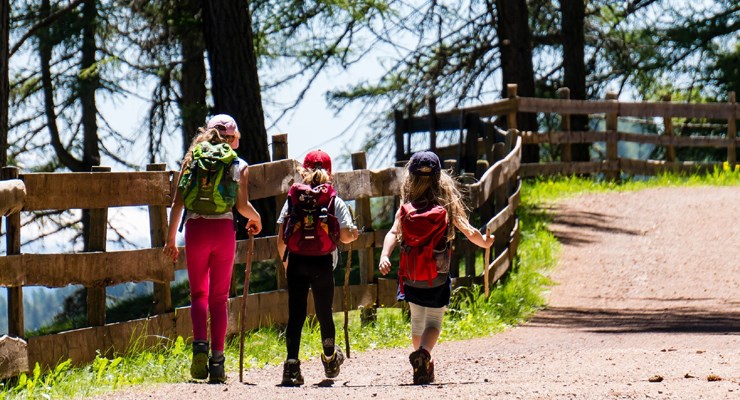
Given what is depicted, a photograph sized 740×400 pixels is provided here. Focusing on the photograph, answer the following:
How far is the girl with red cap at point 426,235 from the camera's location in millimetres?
7449

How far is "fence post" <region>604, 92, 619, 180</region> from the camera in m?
20.9

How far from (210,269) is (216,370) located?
63cm

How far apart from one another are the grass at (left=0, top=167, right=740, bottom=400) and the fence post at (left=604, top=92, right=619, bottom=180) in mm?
3476

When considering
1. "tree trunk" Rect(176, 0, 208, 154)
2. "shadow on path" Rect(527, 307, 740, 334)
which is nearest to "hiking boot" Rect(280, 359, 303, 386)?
"shadow on path" Rect(527, 307, 740, 334)

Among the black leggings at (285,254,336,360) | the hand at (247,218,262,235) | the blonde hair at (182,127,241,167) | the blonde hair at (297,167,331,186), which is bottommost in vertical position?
the black leggings at (285,254,336,360)

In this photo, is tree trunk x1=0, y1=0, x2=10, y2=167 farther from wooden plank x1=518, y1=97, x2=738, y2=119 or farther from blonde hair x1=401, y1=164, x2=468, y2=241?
wooden plank x1=518, y1=97, x2=738, y2=119

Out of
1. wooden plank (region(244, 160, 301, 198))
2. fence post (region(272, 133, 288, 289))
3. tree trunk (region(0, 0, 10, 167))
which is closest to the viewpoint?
wooden plank (region(244, 160, 301, 198))

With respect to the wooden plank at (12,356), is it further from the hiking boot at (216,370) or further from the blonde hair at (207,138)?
the blonde hair at (207,138)

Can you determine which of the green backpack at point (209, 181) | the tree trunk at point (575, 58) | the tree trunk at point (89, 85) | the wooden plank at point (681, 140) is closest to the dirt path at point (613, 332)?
the green backpack at point (209, 181)

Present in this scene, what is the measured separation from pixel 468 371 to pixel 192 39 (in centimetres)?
1120

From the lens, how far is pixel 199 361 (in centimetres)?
750

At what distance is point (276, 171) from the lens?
366 inches

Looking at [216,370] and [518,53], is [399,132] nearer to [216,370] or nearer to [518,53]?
[518,53]

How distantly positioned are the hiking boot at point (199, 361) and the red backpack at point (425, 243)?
4.43 ft
